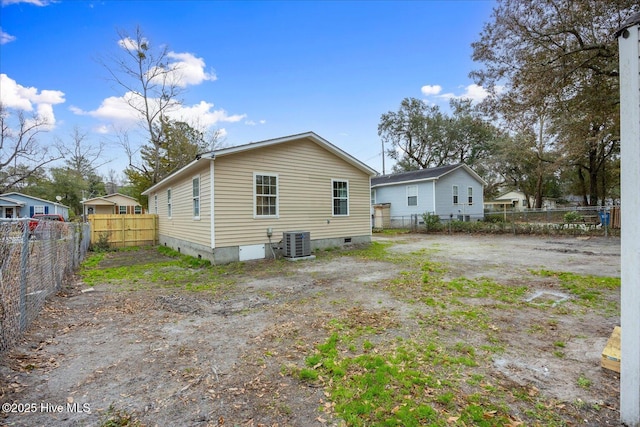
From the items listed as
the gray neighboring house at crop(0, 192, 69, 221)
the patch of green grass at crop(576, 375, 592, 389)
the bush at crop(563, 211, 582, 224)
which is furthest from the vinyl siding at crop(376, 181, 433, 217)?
the gray neighboring house at crop(0, 192, 69, 221)

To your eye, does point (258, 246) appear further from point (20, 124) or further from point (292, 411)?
point (20, 124)

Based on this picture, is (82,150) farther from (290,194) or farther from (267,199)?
(290,194)

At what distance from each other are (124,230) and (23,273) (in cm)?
1211

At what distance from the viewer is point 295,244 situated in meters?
9.33

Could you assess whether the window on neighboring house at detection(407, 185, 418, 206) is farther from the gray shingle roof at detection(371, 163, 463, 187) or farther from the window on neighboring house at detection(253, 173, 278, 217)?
the window on neighboring house at detection(253, 173, 278, 217)

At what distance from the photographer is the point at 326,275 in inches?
280

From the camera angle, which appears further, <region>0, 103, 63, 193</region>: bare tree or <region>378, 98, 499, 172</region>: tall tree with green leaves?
<region>378, 98, 499, 172</region>: tall tree with green leaves

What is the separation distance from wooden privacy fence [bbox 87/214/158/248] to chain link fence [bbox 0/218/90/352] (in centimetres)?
915

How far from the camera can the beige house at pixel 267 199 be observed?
28.5 ft

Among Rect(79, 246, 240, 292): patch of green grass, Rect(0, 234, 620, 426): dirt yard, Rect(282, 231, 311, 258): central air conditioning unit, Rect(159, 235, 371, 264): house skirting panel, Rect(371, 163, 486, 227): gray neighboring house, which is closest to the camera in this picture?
Rect(0, 234, 620, 426): dirt yard

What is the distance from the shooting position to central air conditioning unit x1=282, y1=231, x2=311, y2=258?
9.28 meters

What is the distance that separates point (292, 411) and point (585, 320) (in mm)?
4158

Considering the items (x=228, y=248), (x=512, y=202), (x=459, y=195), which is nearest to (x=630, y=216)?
(x=228, y=248)

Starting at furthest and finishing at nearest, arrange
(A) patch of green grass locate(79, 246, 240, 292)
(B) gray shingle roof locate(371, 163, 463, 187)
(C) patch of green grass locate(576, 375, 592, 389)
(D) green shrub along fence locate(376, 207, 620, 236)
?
(B) gray shingle roof locate(371, 163, 463, 187), (D) green shrub along fence locate(376, 207, 620, 236), (A) patch of green grass locate(79, 246, 240, 292), (C) patch of green grass locate(576, 375, 592, 389)
